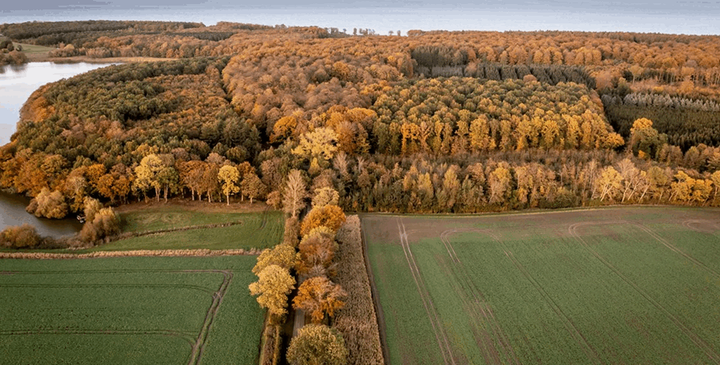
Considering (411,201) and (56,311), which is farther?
(411,201)

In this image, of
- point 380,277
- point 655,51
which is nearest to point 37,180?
point 380,277

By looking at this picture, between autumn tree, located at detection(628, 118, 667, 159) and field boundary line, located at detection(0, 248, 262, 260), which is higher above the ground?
autumn tree, located at detection(628, 118, 667, 159)

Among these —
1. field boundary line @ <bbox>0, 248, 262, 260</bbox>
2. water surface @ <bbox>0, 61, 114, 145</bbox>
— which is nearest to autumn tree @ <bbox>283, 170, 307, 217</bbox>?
field boundary line @ <bbox>0, 248, 262, 260</bbox>

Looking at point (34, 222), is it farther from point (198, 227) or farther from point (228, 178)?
point (228, 178)

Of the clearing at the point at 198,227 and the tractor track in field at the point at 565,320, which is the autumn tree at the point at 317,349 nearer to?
the tractor track in field at the point at 565,320

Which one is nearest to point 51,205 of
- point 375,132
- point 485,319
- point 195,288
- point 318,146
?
point 195,288

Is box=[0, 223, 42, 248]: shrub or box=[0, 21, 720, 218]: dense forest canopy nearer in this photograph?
box=[0, 223, 42, 248]: shrub

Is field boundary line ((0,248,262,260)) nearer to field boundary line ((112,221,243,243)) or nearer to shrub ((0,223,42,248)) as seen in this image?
shrub ((0,223,42,248))

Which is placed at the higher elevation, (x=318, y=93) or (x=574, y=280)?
(x=318, y=93)

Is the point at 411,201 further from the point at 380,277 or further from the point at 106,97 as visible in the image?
the point at 106,97
